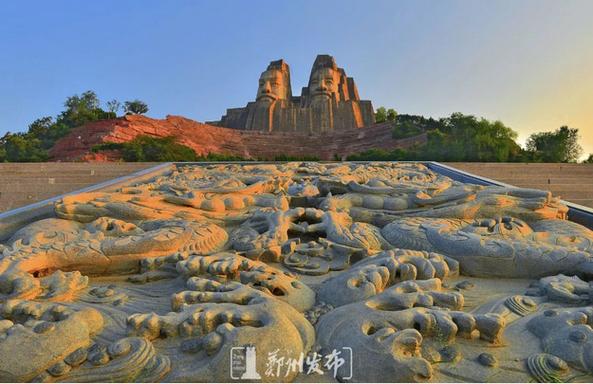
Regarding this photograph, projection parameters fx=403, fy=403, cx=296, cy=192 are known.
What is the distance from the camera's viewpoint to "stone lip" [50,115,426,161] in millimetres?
25328

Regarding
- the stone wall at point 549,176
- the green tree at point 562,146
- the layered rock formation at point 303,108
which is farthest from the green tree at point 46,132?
the green tree at point 562,146

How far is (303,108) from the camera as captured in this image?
133 feet

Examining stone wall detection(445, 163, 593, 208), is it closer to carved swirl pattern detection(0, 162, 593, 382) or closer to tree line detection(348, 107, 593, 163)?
carved swirl pattern detection(0, 162, 593, 382)

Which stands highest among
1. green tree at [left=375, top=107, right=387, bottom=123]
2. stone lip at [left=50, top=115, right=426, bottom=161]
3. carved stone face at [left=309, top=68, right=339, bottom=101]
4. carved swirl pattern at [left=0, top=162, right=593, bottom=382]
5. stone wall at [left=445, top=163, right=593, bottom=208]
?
carved stone face at [left=309, top=68, right=339, bottom=101]

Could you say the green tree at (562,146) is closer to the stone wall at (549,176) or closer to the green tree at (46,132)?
the stone wall at (549,176)

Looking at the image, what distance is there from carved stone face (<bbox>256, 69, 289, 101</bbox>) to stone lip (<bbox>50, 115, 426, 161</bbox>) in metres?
10.6

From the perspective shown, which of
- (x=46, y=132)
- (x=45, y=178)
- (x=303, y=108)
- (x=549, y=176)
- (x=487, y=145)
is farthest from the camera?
(x=303, y=108)

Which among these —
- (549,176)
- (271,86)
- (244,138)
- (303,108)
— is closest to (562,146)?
(549,176)

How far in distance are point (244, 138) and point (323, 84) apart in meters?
14.4

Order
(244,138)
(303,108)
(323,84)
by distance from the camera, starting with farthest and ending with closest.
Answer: (323,84) < (303,108) < (244,138)

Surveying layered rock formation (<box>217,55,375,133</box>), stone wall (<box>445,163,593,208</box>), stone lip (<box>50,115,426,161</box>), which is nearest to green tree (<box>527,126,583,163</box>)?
stone lip (<box>50,115,426,161</box>)

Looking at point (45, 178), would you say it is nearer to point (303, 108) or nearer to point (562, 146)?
point (562, 146)

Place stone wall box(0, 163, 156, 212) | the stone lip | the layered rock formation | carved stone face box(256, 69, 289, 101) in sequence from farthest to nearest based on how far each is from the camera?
carved stone face box(256, 69, 289, 101)
the layered rock formation
the stone lip
stone wall box(0, 163, 156, 212)

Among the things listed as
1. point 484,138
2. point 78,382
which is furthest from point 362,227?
point 484,138
